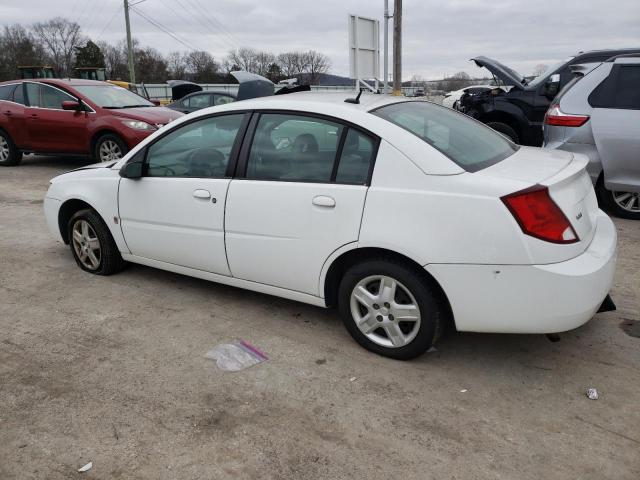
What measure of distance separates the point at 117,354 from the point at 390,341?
5.55 feet

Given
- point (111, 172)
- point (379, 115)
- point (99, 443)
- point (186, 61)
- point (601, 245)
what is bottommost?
point (99, 443)

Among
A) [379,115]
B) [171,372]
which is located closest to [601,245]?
[379,115]

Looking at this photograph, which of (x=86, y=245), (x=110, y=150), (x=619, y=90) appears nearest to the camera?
(x=86, y=245)

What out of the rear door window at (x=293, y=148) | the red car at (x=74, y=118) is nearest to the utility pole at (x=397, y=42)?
the red car at (x=74, y=118)

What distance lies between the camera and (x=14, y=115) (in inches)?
392

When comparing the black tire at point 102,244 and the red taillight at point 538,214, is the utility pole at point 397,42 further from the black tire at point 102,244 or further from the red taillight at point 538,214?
the red taillight at point 538,214

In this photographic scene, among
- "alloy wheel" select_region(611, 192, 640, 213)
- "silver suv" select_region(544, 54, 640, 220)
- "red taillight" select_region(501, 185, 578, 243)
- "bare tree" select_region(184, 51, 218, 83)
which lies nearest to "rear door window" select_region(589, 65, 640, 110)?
"silver suv" select_region(544, 54, 640, 220)

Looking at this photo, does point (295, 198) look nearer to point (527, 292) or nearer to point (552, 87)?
point (527, 292)

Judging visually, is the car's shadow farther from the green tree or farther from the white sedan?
the green tree

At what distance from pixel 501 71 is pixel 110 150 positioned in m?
6.52

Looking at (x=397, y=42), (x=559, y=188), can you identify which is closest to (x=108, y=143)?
(x=559, y=188)

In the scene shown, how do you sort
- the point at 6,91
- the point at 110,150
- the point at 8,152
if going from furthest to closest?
the point at 8,152, the point at 6,91, the point at 110,150

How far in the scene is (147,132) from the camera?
868 cm

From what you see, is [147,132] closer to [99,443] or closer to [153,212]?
[153,212]
